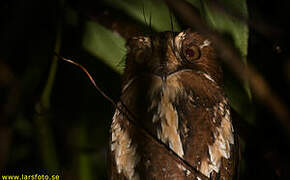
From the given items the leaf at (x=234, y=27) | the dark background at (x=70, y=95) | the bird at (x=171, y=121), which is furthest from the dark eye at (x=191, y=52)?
the dark background at (x=70, y=95)

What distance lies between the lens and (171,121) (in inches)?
49.2

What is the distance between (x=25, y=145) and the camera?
2234mm

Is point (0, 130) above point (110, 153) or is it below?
above

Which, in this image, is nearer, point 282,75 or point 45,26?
point 45,26

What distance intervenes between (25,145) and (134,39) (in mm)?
1129

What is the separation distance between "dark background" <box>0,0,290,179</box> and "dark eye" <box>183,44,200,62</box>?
243 mm

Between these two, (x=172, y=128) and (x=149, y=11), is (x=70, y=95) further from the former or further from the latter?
(x=172, y=128)

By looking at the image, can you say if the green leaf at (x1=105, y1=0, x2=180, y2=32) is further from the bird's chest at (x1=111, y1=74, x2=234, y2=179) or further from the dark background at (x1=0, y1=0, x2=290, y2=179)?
the bird's chest at (x1=111, y1=74, x2=234, y2=179)

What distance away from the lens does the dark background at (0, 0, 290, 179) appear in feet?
4.41

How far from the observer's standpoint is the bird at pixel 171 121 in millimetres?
1254

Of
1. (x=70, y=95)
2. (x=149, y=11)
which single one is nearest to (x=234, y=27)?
(x=149, y=11)

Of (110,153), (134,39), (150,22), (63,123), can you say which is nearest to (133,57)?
(134,39)

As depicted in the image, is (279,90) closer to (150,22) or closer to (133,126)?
(150,22)

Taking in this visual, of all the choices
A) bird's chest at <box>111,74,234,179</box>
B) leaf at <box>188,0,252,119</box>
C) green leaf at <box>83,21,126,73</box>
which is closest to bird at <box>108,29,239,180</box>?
bird's chest at <box>111,74,234,179</box>
